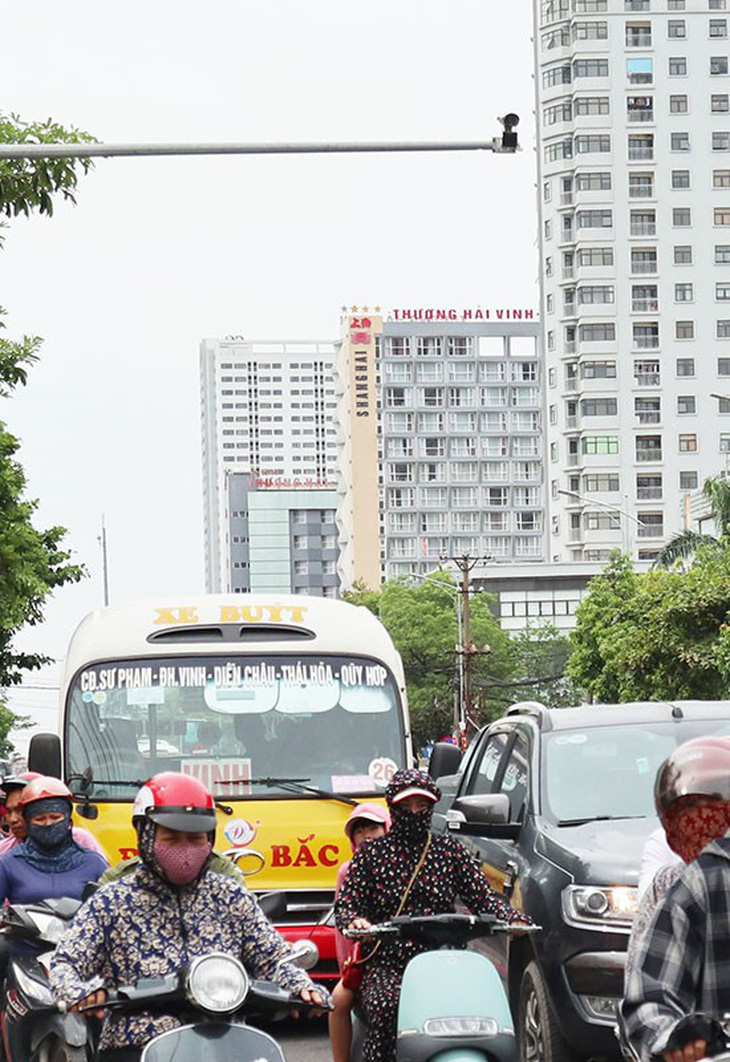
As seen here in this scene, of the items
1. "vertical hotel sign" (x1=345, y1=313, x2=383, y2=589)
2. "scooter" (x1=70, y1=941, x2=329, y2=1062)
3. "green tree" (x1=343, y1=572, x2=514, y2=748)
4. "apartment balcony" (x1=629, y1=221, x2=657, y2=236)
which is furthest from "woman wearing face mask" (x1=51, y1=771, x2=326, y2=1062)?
"vertical hotel sign" (x1=345, y1=313, x2=383, y2=589)

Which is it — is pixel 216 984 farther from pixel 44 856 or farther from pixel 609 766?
pixel 609 766

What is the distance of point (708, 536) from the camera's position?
65.9 meters

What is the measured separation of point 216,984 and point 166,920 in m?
0.65

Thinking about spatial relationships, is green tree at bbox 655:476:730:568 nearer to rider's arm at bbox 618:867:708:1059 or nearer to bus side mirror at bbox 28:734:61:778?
bus side mirror at bbox 28:734:61:778

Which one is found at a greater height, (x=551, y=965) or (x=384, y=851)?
(x=384, y=851)

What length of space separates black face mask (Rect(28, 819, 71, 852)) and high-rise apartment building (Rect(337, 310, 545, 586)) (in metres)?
176

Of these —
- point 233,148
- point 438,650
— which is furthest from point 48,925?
point 438,650

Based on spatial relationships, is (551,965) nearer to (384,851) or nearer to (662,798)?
(384,851)

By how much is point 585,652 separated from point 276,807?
54.4m

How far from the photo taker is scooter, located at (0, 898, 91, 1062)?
25.9 feet

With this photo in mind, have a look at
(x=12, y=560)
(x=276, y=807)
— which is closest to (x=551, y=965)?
(x=276, y=807)

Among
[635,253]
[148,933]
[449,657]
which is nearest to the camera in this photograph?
[148,933]

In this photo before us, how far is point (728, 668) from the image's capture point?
43.5 meters

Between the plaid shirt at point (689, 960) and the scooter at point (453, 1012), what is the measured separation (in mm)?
2367
